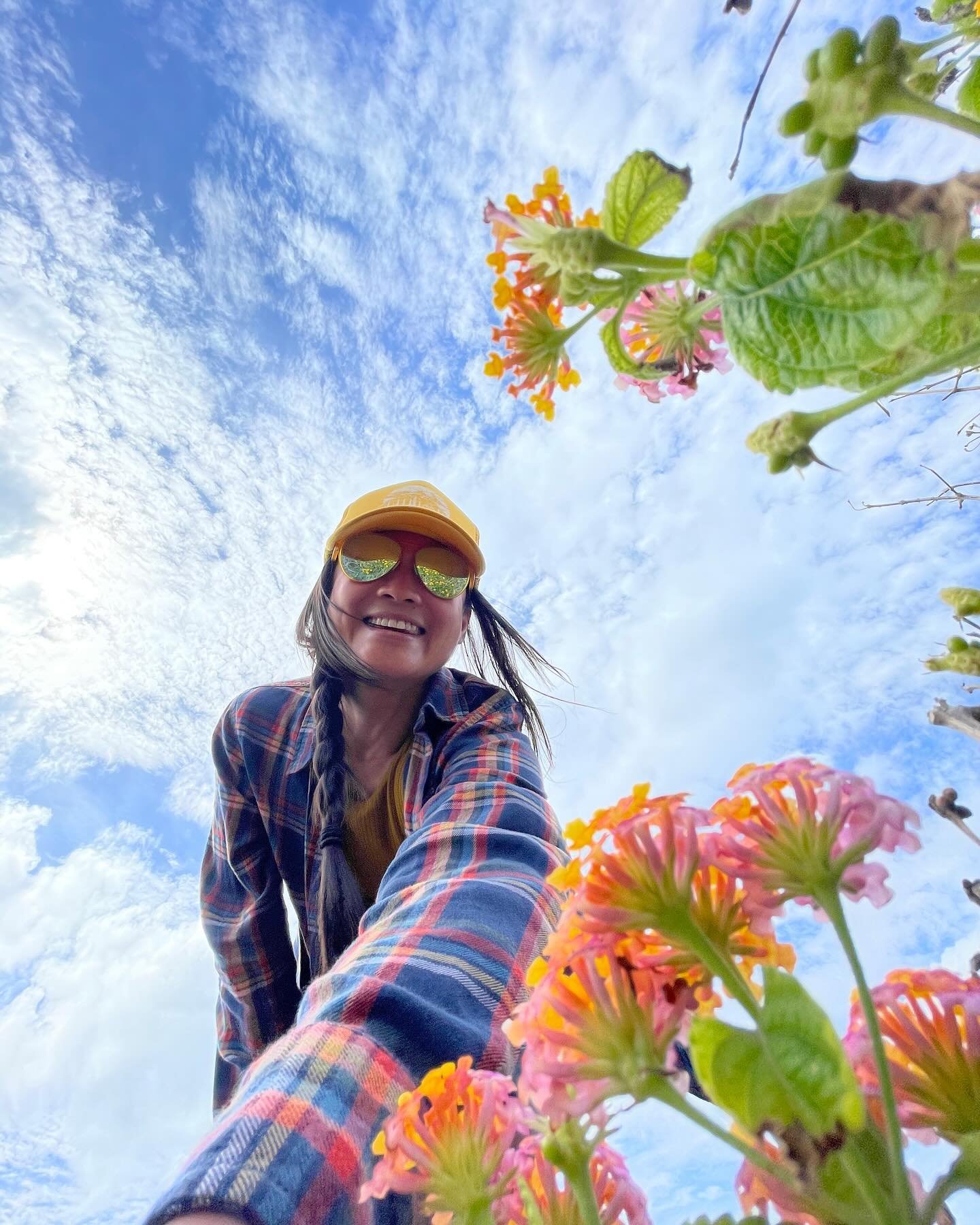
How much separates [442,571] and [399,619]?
15 centimetres

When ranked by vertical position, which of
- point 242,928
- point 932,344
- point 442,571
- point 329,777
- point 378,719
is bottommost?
point 932,344

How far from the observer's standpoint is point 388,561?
1.81 m

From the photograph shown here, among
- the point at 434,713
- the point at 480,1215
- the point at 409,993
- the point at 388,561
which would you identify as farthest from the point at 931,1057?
the point at 388,561

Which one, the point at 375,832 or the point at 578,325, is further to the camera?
the point at 375,832

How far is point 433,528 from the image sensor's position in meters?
1.82

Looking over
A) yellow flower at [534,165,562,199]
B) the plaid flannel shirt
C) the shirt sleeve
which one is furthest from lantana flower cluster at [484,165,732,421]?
the shirt sleeve

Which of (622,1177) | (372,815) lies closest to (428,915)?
(622,1177)

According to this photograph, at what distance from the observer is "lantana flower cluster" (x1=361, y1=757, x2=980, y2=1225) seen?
0.65ft

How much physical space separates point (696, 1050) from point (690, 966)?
0.04 metres

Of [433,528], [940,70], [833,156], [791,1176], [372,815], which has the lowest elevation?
[791,1176]

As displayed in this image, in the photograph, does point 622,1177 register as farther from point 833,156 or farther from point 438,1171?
point 833,156

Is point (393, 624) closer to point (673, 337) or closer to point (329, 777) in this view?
point (329, 777)

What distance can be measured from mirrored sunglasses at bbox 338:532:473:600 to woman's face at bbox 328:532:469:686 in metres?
0.01

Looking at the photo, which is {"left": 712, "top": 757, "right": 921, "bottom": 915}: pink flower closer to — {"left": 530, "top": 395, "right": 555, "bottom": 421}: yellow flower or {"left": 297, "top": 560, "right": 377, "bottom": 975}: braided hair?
{"left": 530, "top": 395, "right": 555, "bottom": 421}: yellow flower
